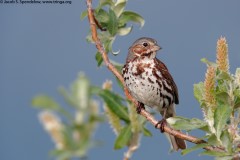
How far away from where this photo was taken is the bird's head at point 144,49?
7020 mm

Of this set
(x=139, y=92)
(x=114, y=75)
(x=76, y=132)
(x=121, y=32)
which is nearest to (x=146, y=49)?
(x=139, y=92)

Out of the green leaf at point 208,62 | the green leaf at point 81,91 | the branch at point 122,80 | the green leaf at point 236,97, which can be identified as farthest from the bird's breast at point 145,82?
the green leaf at point 81,91

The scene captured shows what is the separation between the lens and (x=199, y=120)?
8.23ft

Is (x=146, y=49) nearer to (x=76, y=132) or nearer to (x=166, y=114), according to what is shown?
(x=166, y=114)

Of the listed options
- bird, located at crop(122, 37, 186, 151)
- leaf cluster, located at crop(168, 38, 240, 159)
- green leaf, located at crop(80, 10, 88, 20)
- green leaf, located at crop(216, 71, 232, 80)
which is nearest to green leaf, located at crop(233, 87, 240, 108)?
leaf cluster, located at crop(168, 38, 240, 159)

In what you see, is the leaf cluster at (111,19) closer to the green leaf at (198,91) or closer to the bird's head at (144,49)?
the green leaf at (198,91)

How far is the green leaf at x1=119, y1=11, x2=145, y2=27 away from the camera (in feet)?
11.4

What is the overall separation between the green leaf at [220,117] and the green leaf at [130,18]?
50.2 inches

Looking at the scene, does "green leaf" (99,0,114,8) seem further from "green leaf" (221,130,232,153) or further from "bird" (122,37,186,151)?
"bird" (122,37,186,151)

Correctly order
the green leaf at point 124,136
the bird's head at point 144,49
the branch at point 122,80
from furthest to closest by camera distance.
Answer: the bird's head at point 144,49
the branch at point 122,80
the green leaf at point 124,136

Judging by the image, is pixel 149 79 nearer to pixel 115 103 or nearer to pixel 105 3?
pixel 105 3

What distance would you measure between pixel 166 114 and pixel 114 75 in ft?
14.1

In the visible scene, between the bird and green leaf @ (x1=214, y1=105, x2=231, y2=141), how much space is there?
3847 millimetres

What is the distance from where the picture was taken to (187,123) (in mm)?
2459
